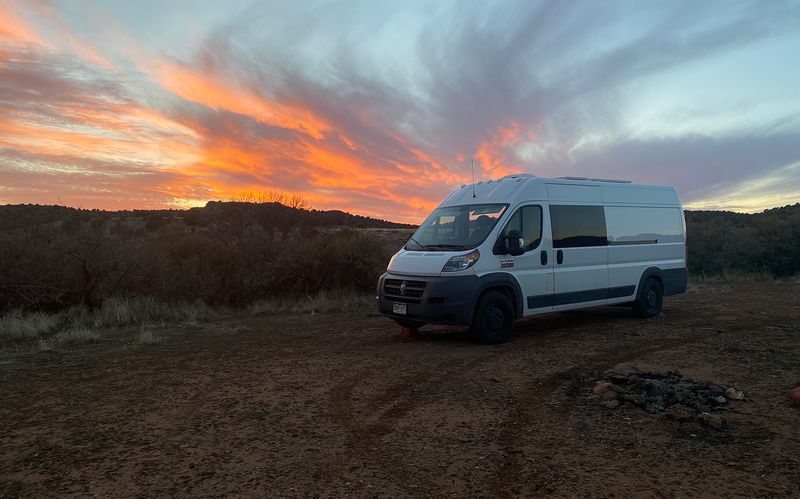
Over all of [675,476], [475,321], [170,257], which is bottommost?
[675,476]

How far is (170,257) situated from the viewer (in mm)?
15883

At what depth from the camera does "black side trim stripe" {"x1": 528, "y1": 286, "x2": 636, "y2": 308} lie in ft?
30.5

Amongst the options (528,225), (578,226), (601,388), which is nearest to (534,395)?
(601,388)

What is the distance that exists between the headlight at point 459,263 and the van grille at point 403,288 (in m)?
0.47

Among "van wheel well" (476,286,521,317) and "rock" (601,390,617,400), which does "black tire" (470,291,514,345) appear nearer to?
"van wheel well" (476,286,521,317)

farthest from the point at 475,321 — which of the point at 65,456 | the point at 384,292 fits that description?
the point at 65,456

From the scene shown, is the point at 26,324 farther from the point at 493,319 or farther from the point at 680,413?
the point at 680,413

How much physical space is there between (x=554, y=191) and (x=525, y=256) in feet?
4.99

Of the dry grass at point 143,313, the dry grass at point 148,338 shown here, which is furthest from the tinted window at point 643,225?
the dry grass at point 143,313

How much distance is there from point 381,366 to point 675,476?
13.7 feet

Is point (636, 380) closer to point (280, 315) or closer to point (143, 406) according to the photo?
point (143, 406)

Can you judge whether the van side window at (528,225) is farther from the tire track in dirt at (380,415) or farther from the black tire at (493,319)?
the tire track in dirt at (380,415)

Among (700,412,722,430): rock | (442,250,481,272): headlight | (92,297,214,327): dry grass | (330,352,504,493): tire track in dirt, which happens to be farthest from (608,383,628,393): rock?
(92,297,214,327): dry grass

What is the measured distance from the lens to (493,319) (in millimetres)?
8742
